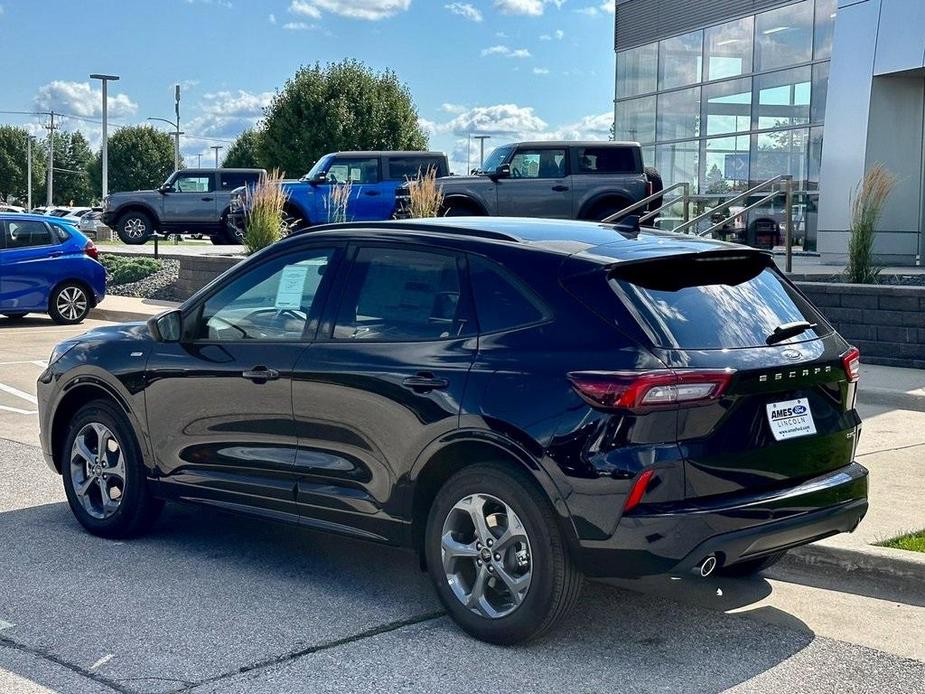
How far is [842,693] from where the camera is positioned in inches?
173

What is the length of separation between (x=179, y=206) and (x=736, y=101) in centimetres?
1351

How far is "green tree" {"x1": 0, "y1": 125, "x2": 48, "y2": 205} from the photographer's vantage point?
11576 centimetres

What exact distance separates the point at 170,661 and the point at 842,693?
8.10 feet

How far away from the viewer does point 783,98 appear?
27.5m

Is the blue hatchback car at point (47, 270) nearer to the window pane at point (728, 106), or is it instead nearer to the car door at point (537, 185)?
the car door at point (537, 185)

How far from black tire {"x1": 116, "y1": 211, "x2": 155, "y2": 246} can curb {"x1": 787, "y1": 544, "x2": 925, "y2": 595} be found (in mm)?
25885

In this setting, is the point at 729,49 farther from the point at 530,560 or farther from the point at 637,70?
the point at 530,560

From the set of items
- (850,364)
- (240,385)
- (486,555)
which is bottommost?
(486,555)

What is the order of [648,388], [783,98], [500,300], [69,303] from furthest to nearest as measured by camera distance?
[783,98] → [69,303] → [500,300] → [648,388]

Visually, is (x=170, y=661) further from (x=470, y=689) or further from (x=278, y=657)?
(x=470, y=689)

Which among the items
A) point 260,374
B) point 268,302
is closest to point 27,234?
point 268,302

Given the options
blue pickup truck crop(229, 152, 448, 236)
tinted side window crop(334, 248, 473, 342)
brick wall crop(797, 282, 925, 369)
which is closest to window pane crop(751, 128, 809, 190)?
blue pickup truck crop(229, 152, 448, 236)

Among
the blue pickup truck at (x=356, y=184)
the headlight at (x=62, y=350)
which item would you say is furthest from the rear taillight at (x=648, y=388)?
the blue pickup truck at (x=356, y=184)

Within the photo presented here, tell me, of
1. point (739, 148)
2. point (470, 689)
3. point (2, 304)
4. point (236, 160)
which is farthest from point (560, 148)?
point (236, 160)
